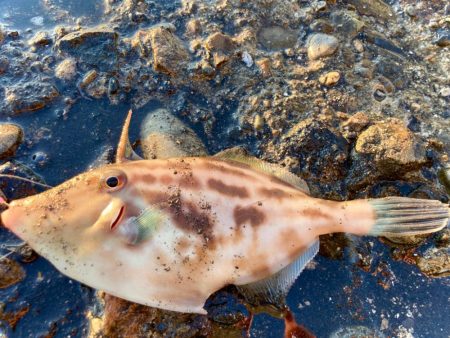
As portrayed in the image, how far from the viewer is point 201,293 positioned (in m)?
2.51

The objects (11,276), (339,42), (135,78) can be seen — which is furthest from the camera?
(339,42)

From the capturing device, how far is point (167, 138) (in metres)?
3.11

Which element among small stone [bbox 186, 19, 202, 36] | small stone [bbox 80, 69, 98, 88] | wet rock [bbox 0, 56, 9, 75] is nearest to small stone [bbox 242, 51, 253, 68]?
small stone [bbox 186, 19, 202, 36]

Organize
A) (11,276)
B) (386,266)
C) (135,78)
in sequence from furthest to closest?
(135,78) < (386,266) < (11,276)

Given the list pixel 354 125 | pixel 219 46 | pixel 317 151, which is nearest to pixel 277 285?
pixel 317 151

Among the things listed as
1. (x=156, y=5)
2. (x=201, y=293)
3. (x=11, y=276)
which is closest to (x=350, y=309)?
(x=201, y=293)

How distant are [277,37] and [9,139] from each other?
239 centimetres

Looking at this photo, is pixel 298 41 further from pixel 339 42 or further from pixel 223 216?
pixel 223 216

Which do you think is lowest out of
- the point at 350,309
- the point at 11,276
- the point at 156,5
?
the point at 350,309

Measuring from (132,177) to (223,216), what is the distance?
575 mm

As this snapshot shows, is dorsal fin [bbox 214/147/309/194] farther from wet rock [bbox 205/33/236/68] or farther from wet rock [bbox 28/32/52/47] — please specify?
wet rock [bbox 28/32/52/47]

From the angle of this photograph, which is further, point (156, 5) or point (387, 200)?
point (156, 5)

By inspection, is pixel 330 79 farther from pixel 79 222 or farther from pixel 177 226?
pixel 79 222

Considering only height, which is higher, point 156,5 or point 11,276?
point 156,5
